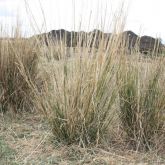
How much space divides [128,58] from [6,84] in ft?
4.54

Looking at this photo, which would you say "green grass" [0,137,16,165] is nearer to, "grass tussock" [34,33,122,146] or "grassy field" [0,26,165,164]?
"grassy field" [0,26,165,164]

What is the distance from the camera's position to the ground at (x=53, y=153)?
302 cm

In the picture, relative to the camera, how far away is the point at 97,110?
316 centimetres

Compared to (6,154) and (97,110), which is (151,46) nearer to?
(97,110)

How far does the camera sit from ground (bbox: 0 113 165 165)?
119 inches

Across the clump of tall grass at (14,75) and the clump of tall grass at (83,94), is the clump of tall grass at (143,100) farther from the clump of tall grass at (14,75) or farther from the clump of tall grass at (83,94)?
the clump of tall grass at (14,75)

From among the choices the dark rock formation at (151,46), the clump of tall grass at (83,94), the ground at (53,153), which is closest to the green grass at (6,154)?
the ground at (53,153)

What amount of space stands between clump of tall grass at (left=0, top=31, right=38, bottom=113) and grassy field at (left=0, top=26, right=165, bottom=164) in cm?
71

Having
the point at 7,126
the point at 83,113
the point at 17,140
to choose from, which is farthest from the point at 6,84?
the point at 83,113

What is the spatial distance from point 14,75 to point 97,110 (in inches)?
53.1

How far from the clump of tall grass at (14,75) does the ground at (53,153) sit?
68cm

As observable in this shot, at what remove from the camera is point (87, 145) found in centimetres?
321

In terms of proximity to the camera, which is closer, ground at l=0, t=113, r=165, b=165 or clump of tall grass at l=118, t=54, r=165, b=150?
ground at l=0, t=113, r=165, b=165

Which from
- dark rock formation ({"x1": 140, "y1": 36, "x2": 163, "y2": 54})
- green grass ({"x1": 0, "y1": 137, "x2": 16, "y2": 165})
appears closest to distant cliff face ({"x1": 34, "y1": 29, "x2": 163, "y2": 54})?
dark rock formation ({"x1": 140, "y1": 36, "x2": 163, "y2": 54})
